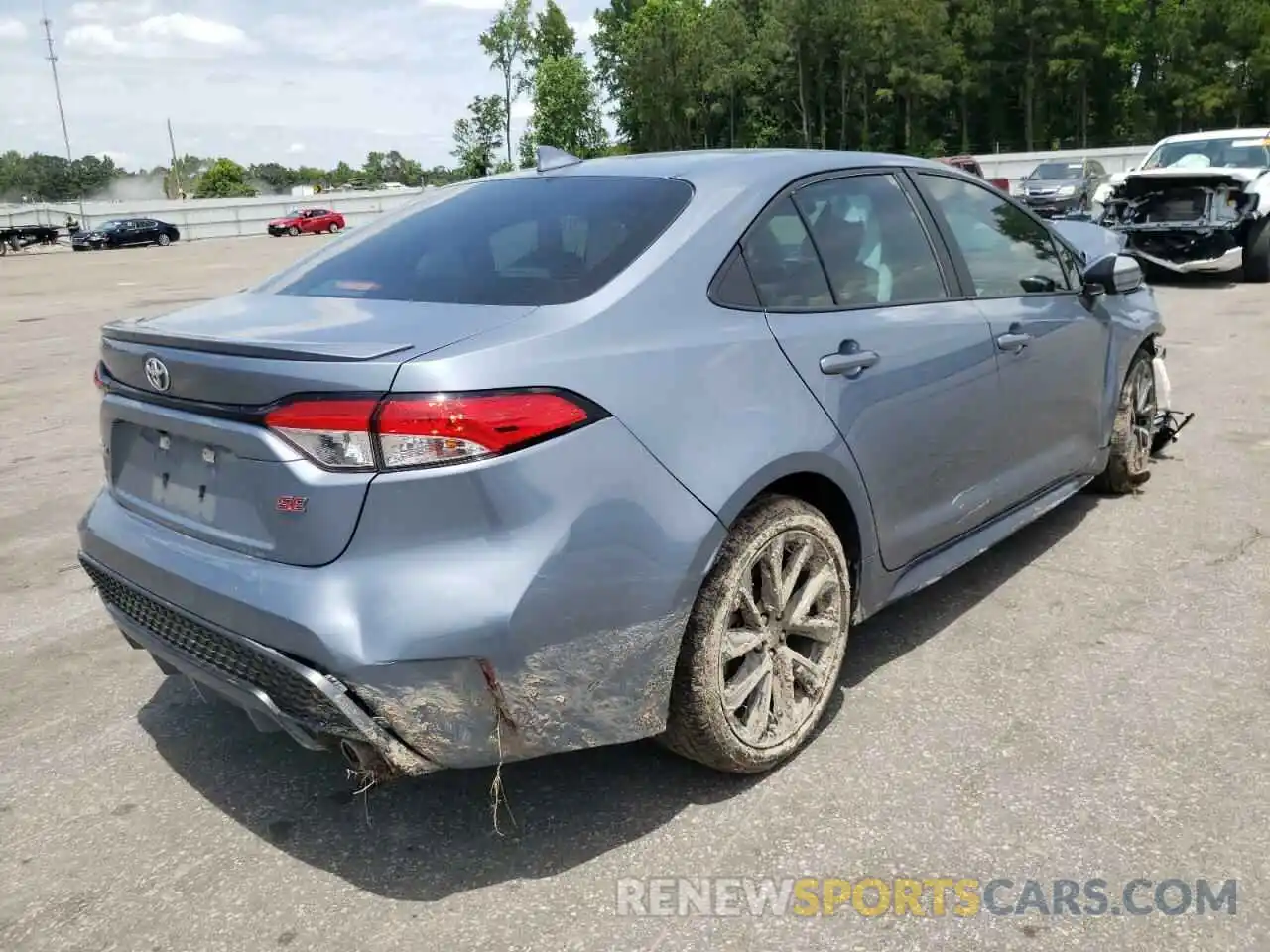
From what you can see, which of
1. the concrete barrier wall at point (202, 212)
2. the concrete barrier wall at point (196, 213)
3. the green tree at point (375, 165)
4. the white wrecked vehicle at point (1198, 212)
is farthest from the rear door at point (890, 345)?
the green tree at point (375, 165)

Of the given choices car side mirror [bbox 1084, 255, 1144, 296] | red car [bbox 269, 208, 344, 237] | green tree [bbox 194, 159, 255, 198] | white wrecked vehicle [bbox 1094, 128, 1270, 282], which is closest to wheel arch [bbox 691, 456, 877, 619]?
car side mirror [bbox 1084, 255, 1144, 296]

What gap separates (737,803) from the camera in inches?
113

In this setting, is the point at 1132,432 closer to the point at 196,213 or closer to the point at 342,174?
the point at 196,213

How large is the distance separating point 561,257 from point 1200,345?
843 centimetres

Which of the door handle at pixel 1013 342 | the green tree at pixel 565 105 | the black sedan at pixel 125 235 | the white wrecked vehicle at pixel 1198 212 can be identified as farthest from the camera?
the green tree at pixel 565 105

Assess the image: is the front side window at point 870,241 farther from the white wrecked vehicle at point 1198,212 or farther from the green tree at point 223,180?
the green tree at point 223,180

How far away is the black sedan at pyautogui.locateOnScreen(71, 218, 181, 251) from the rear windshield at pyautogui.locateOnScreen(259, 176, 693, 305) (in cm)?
4570

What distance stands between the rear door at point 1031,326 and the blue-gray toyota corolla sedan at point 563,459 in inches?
4.0

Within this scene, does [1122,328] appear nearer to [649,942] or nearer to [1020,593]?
[1020,593]

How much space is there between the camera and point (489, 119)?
9044cm

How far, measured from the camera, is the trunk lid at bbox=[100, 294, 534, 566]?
2344mm

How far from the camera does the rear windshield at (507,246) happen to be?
2.80 meters

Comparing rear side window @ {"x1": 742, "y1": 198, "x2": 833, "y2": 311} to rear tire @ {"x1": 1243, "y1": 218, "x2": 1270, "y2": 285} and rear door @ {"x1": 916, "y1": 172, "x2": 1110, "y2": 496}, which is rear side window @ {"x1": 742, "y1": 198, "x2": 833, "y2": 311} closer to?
rear door @ {"x1": 916, "y1": 172, "x2": 1110, "y2": 496}

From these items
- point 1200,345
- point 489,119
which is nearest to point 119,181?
point 489,119
